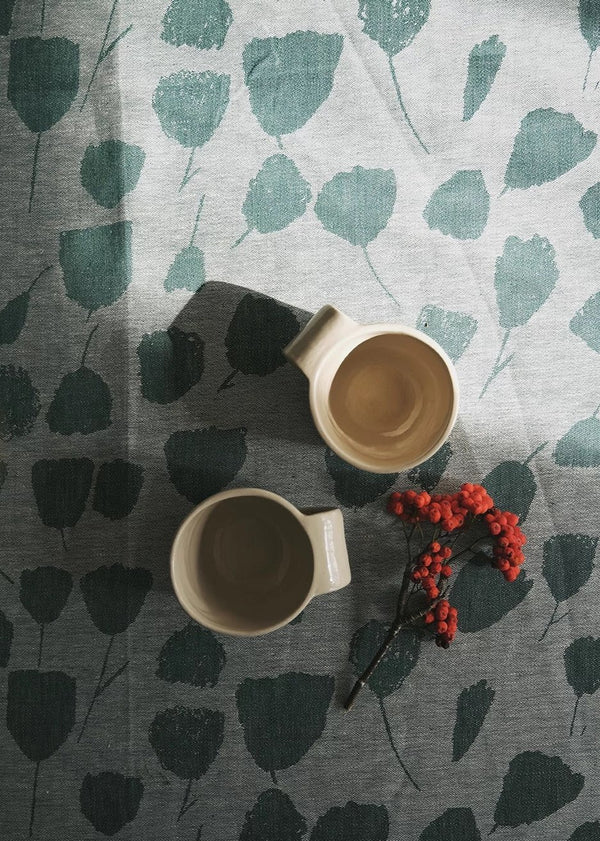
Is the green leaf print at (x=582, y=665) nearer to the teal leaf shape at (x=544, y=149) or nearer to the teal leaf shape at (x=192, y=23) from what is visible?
the teal leaf shape at (x=544, y=149)

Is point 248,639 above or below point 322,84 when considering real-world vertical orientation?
below

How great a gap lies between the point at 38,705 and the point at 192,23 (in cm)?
85

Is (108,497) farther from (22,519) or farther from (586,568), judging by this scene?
(586,568)

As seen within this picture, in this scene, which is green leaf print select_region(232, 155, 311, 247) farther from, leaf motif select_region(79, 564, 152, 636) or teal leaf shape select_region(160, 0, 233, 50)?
leaf motif select_region(79, 564, 152, 636)

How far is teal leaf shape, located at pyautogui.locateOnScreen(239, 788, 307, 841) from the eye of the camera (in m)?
0.92

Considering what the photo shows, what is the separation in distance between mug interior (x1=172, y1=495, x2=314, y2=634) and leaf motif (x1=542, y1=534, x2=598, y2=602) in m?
0.31

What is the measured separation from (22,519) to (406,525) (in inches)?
18.4

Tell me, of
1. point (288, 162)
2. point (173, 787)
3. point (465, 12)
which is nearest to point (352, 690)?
point (173, 787)

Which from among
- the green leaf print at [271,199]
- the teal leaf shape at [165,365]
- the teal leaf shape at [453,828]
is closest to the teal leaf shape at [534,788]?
the teal leaf shape at [453,828]

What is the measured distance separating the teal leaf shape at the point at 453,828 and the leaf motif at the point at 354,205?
0.71 metres

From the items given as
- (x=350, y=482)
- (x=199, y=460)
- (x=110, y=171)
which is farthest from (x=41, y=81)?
(x=350, y=482)

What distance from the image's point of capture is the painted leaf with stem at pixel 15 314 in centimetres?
91

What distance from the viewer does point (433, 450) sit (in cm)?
83

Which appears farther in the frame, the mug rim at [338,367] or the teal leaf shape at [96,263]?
the teal leaf shape at [96,263]
